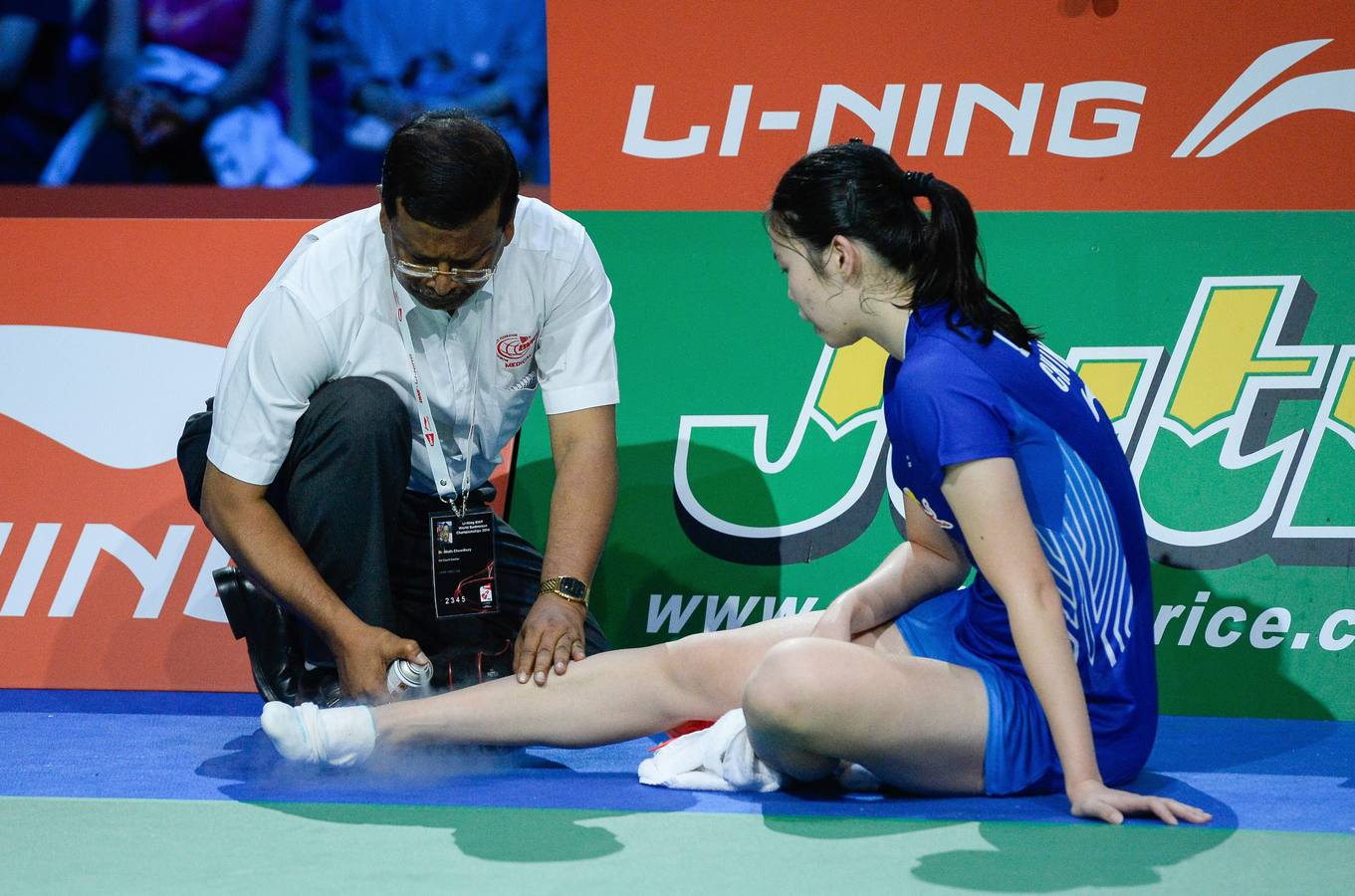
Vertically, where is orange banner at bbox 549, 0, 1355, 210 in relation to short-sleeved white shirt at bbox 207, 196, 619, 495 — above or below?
above

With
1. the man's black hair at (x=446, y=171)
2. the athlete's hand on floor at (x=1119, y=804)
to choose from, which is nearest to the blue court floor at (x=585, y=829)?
the athlete's hand on floor at (x=1119, y=804)

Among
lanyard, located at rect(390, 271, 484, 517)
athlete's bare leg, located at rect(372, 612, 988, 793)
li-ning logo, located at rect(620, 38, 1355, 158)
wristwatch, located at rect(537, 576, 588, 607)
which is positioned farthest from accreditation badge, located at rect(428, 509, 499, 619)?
li-ning logo, located at rect(620, 38, 1355, 158)

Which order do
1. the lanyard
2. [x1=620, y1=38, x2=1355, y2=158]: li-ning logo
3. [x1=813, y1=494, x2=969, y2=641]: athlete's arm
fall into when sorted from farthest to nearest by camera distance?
1. [x1=620, y1=38, x2=1355, y2=158]: li-ning logo
2. the lanyard
3. [x1=813, y1=494, x2=969, y2=641]: athlete's arm

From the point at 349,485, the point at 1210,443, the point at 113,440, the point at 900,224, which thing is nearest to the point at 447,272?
the point at 349,485

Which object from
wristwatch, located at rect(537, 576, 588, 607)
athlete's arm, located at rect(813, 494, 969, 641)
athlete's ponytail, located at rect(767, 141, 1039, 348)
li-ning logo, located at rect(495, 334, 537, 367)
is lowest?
wristwatch, located at rect(537, 576, 588, 607)

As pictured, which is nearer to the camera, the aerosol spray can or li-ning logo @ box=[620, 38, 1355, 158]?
the aerosol spray can

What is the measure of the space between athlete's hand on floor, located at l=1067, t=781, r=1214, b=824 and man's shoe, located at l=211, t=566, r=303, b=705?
4.64ft

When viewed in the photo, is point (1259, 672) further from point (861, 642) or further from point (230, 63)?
point (230, 63)

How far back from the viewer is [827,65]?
325 centimetres

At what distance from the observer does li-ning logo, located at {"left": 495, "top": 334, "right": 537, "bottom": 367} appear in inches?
111

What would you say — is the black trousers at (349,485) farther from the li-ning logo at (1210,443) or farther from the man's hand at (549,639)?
the li-ning logo at (1210,443)

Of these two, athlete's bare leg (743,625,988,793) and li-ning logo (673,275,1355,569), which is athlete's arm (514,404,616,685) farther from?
li-ning logo (673,275,1355,569)

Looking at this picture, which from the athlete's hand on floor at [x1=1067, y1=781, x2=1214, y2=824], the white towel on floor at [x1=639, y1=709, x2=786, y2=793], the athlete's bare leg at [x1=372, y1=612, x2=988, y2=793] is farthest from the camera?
the white towel on floor at [x1=639, y1=709, x2=786, y2=793]

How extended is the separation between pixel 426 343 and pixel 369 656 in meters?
0.57
